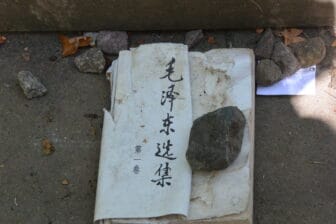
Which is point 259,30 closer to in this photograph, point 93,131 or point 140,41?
point 140,41

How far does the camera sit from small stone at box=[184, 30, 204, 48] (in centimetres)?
262

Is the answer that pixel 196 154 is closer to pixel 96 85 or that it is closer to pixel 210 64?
pixel 210 64

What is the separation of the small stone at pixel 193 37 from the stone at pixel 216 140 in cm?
48

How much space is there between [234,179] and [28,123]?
910 millimetres

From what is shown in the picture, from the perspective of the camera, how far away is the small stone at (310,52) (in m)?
2.51

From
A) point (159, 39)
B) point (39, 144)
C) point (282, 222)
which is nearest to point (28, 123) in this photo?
point (39, 144)

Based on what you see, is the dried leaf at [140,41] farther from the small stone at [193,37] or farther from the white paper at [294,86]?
the white paper at [294,86]

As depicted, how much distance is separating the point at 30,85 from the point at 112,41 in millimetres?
396

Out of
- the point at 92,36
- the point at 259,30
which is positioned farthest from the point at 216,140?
the point at 92,36

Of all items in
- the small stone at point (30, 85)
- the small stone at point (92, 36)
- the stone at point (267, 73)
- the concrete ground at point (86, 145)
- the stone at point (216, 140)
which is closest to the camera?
the stone at point (216, 140)

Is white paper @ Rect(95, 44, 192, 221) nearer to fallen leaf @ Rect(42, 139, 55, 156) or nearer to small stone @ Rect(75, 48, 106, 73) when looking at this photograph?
small stone @ Rect(75, 48, 106, 73)

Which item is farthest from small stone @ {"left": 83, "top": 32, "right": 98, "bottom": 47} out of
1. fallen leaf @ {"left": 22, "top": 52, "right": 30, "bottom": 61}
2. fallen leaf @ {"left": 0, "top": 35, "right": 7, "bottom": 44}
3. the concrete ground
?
fallen leaf @ {"left": 0, "top": 35, "right": 7, "bottom": 44}

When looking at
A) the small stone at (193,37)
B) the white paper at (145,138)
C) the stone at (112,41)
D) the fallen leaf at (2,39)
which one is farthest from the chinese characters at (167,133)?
the fallen leaf at (2,39)

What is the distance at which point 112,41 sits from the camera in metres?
2.65
